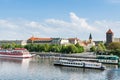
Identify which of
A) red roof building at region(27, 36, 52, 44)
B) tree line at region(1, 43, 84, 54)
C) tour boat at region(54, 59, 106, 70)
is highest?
red roof building at region(27, 36, 52, 44)

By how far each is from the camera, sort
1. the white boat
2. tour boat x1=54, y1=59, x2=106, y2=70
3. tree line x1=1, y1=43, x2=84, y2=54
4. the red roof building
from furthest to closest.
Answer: the red roof building < tree line x1=1, y1=43, x2=84, y2=54 < the white boat < tour boat x1=54, y1=59, x2=106, y2=70

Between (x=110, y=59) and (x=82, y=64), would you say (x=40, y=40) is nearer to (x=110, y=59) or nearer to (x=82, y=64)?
(x=110, y=59)

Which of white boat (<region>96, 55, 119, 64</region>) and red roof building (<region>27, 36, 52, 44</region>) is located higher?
red roof building (<region>27, 36, 52, 44</region>)

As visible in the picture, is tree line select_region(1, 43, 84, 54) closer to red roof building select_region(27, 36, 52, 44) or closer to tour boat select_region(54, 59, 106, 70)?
red roof building select_region(27, 36, 52, 44)

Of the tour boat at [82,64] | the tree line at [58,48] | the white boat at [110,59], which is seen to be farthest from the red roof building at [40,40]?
the tour boat at [82,64]

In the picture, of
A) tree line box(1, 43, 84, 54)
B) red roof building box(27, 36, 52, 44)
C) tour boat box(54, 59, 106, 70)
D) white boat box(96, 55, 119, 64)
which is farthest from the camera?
red roof building box(27, 36, 52, 44)

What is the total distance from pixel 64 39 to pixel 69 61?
326 ft

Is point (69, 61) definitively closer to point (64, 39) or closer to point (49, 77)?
point (49, 77)

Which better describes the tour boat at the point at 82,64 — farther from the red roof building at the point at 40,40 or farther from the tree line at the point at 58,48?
the red roof building at the point at 40,40

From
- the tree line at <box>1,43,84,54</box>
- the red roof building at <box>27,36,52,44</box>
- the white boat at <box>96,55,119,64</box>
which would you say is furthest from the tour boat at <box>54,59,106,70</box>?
the red roof building at <box>27,36,52,44</box>

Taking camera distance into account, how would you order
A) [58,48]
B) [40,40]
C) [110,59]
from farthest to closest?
[40,40]
[58,48]
[110,59]

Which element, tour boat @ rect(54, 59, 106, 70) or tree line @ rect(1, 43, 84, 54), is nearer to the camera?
tour boat @ rect(54, 59, 106, 70)

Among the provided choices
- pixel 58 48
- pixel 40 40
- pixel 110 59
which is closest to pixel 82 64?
pixel 110 59

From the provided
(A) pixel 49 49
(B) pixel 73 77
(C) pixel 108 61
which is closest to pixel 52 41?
(A) pixel 49 49
